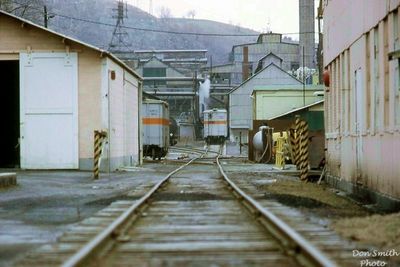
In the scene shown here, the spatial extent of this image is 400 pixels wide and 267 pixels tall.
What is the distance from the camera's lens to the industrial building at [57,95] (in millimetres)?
23672

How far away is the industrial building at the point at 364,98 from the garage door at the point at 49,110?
9.58m

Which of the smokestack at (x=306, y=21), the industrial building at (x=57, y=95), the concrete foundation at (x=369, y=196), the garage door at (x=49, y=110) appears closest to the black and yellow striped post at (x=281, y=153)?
the industrial building at (x=57, y=95)

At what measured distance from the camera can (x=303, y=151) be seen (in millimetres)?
20844

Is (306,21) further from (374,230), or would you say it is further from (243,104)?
(374,230)

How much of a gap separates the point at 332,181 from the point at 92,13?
485 feet

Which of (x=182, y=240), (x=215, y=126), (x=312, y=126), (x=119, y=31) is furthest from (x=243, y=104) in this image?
(x=182, y=240)

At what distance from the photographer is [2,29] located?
950 inches

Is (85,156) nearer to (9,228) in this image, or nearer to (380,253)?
(9,228)

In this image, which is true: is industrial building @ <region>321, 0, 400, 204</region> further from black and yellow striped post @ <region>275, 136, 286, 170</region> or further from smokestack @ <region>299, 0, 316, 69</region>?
smokestack @ <region>299, 0, 316, 69</region>

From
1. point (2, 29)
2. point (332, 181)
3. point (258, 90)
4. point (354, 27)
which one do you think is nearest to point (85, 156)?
point (2, 29)

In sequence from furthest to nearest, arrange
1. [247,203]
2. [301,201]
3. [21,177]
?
[21,177] → [301,201] → [247,203]

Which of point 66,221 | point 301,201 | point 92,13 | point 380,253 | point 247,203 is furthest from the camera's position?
point 92,13

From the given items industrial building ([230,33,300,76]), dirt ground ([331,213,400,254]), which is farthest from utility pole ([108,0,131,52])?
dirt ground ([331,213,400,254])

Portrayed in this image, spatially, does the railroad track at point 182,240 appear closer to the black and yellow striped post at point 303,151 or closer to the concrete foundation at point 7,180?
the concrete foundation at point 7,180
